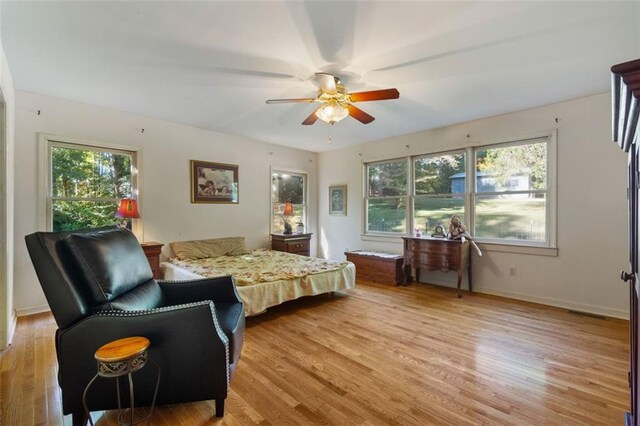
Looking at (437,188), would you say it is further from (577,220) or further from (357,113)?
(357,113)

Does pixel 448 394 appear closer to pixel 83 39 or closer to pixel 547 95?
pixel 547 95

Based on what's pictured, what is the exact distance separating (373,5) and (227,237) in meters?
4.10

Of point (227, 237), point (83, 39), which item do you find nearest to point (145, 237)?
point (227, 237)

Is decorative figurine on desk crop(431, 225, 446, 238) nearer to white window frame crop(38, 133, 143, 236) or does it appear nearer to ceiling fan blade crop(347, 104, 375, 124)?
ceiling fan blade crop(347, 104, 375, 124)

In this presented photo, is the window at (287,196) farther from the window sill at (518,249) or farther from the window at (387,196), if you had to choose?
the window sill at (518,249)

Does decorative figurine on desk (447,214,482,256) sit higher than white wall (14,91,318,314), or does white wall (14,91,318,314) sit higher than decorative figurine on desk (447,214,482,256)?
white wall (14,91,318,314)

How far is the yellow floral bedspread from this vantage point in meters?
3.33

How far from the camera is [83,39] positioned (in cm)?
226

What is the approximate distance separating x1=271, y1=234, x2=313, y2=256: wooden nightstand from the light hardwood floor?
6.42ft

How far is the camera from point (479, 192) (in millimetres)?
4328

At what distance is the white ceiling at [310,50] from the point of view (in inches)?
76.7

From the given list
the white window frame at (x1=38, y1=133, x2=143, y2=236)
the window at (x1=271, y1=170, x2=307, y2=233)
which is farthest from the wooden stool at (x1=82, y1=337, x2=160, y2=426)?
the window at (x1=271, y1=170, x2=307, y2=233)

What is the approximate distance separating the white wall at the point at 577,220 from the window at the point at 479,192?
0.55ft

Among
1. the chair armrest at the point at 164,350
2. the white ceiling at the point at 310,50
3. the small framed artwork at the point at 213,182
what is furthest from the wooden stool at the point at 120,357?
the small framed artwork at the point at 213,182
